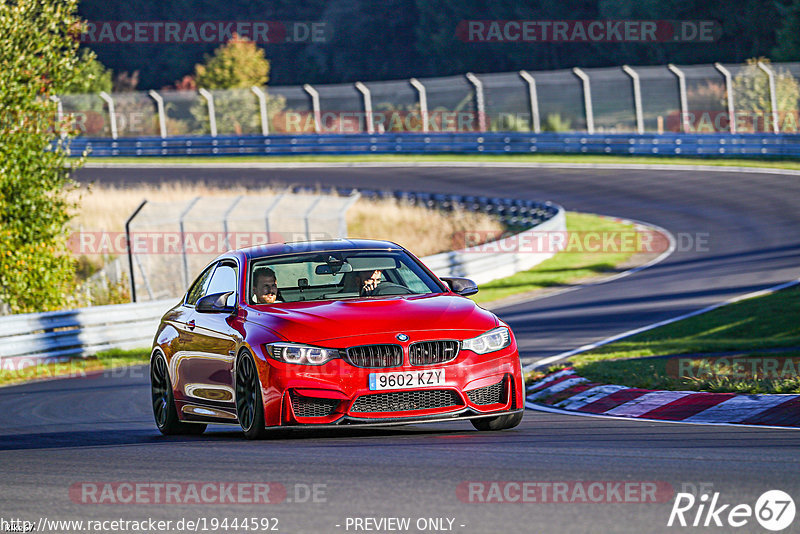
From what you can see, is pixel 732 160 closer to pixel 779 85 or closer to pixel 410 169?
pixel 779 85

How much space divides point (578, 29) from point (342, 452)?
70912mm

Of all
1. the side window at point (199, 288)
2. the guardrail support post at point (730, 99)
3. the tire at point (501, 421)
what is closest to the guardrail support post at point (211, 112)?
the guardrail support post at point (730, 99)

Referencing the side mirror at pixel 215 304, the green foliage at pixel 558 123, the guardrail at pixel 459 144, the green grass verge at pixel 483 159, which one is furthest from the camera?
the green foliage at pixel 558 123

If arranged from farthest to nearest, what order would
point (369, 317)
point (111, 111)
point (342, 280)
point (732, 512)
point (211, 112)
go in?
point (211, 112), point (111, 111), point (342, 280), point (369, 317), point (732, 512)

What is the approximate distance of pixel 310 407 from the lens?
831cm

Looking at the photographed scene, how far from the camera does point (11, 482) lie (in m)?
7.38

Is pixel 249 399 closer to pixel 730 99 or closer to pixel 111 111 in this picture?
pixel 730 99

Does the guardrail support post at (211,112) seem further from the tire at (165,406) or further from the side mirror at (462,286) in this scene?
the side mirror at (462,286)

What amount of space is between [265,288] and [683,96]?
36093 millimetres

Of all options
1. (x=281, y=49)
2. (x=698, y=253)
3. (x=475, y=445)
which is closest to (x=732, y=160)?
(x=698, y=253)

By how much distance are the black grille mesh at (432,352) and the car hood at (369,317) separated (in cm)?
9

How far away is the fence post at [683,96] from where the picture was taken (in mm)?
43219

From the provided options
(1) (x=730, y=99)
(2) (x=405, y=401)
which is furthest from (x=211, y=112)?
(2) (x=405, y=401)

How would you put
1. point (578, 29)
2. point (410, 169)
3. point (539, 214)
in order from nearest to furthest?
1. point (539, 214)
2. point (410, 169)
3. point (578, 29)
